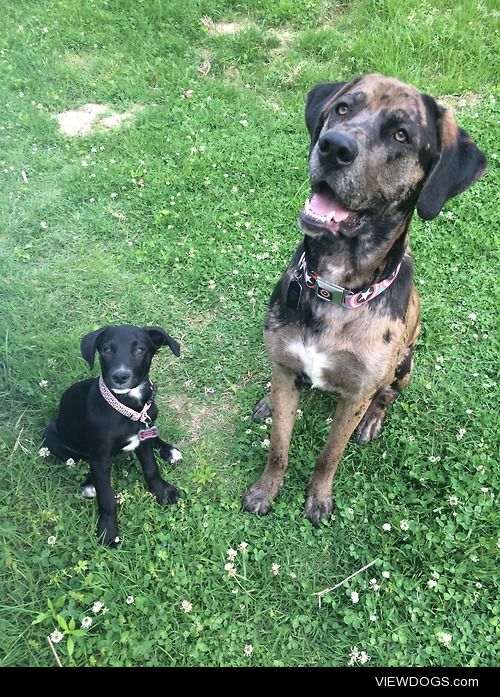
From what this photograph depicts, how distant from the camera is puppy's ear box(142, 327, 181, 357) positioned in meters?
3.09

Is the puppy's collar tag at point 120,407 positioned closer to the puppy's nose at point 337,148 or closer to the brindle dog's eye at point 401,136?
the puppy's nose at point 337,148

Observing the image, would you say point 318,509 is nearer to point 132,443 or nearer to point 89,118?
point 132,443

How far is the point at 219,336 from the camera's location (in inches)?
171

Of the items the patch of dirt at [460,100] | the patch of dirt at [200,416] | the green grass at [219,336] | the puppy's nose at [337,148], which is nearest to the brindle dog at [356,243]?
the puppy's nose at [337,148]

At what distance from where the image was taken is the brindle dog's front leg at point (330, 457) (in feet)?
10.0

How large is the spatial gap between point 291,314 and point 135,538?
1570mm

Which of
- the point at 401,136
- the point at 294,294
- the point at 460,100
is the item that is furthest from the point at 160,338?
the point at 460,100

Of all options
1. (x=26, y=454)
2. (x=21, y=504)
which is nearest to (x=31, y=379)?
(x=26, y=454)

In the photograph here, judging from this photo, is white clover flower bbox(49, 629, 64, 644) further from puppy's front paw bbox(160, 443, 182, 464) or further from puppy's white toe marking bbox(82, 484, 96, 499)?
puppy's front paw bbox(160, 443, 182, 464)

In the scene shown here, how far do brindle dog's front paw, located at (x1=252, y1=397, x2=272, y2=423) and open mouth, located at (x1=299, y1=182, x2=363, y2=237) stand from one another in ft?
5.28

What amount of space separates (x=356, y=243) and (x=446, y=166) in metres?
0.52

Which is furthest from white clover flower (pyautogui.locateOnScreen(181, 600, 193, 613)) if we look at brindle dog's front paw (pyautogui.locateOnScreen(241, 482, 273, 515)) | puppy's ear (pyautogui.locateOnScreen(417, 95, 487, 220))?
puppy's ear (pyautogui.locateOnScreen(417, 95, 487, 220))

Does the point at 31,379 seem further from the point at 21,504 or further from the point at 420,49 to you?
the point at 420,49

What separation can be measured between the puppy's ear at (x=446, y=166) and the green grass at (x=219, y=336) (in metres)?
1.70
